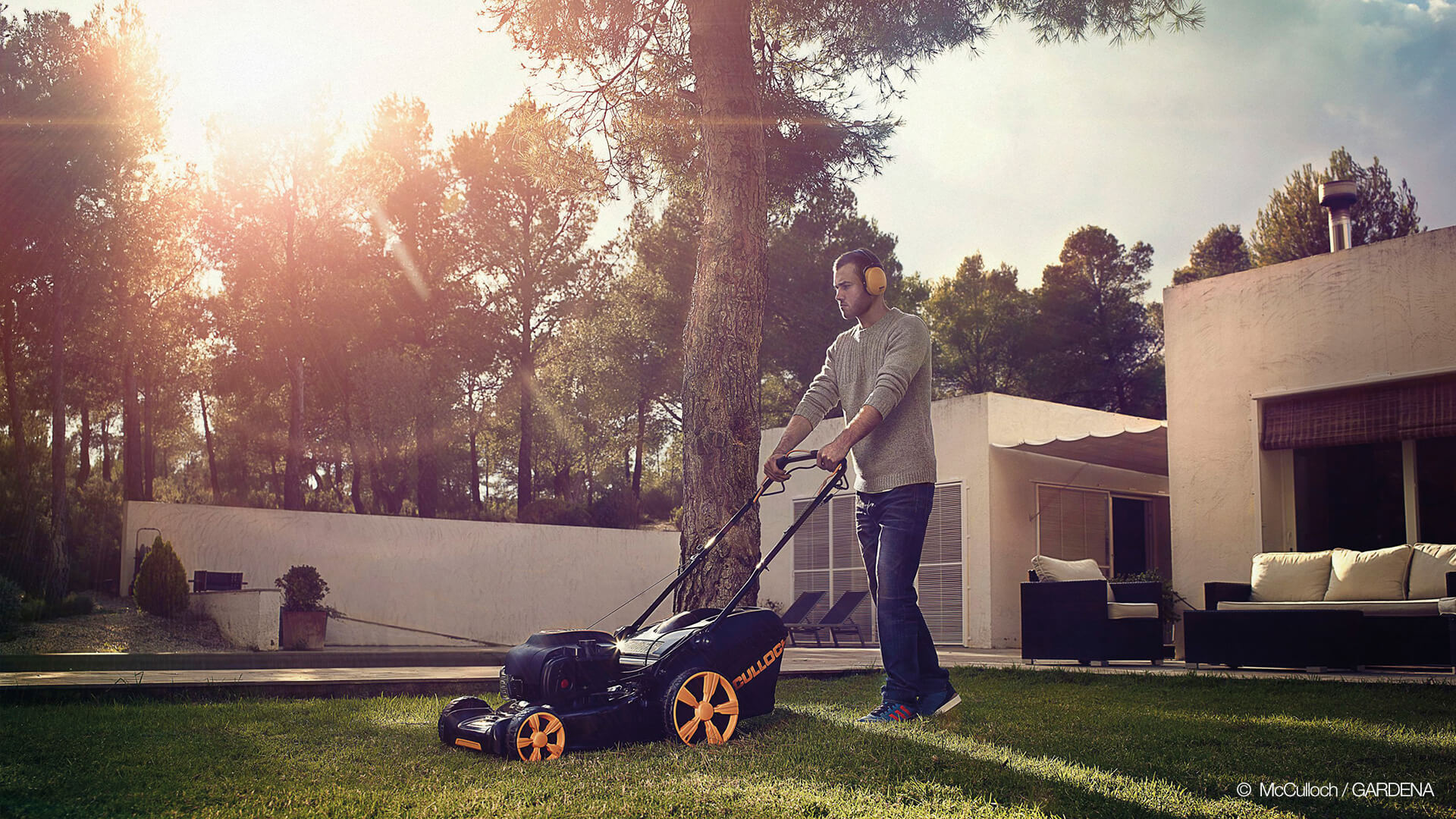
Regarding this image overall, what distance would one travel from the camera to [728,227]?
5320mm

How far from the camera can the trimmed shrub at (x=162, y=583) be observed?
12031mm

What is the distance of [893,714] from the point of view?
333cm

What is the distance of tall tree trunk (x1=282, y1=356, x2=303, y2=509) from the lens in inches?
802

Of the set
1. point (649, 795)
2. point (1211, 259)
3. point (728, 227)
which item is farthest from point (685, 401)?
point (1211, 259)

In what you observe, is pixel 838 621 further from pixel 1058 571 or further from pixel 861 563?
pixel 1058 571

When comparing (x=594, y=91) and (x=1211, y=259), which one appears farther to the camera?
(x=1211, y=259)

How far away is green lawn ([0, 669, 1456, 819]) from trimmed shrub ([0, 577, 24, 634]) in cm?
799

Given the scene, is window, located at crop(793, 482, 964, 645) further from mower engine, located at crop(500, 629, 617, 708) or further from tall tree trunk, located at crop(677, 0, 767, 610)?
mower engine, located at crop(500, 629, 617, 708)

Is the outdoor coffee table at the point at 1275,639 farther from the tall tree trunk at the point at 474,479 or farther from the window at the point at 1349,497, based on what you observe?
the tall tree trunk at the point at 474,479

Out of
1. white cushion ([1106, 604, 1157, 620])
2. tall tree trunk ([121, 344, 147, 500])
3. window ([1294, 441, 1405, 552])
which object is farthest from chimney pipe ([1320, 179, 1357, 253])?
tall tree trunk ([121, 344, 147, 500])

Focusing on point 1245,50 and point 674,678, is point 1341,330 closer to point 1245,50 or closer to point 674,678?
point 1245,50

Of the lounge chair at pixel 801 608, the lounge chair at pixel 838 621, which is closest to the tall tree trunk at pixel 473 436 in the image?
the lounge chair at pixel 801 608

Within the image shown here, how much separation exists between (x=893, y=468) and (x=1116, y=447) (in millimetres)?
8725

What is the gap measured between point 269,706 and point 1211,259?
32.8 meters
